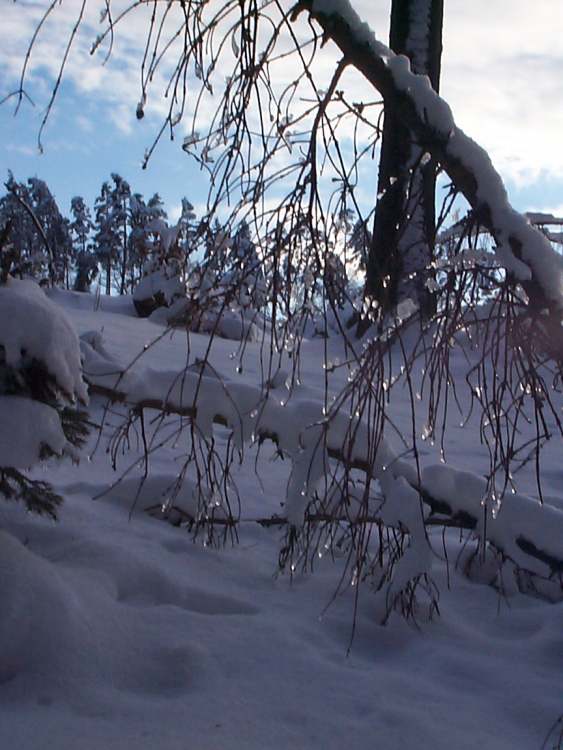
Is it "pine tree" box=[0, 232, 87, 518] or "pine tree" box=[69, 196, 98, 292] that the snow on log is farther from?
"pine tree" box=[69, 196, 98, 292]

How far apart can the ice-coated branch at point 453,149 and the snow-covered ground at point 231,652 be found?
3.75 ft

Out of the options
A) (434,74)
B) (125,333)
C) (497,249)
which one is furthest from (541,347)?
(434,74)

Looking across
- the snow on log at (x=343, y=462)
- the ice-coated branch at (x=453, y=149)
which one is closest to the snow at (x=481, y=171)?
the ice-coated branch at (x=453, y=149)

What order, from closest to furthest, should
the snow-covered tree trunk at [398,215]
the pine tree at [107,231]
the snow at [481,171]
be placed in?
the snow at [481,171]
the snow-covered tree trunk at [398,215]
the pine tree at [107,231]

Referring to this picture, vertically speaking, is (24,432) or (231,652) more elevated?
(24,432)

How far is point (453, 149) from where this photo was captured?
1915mm

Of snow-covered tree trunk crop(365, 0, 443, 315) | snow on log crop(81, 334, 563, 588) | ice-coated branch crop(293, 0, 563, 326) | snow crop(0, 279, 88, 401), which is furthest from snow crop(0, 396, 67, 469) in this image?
ice-coated branch crop(293, 0, 563, 326)

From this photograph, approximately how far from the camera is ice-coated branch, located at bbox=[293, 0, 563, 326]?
181cm

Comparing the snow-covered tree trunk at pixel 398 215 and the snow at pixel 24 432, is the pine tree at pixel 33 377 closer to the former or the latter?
the snow at pixel 24 432

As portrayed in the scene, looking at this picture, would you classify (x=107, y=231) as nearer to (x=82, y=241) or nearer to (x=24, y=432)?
(x=82, y=241)

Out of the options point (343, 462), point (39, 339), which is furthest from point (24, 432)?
point (343, 462)

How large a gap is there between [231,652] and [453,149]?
5.34 feet

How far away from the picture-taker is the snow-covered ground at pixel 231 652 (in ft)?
6.45

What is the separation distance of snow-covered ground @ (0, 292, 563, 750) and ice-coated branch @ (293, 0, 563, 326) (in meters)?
1.14
